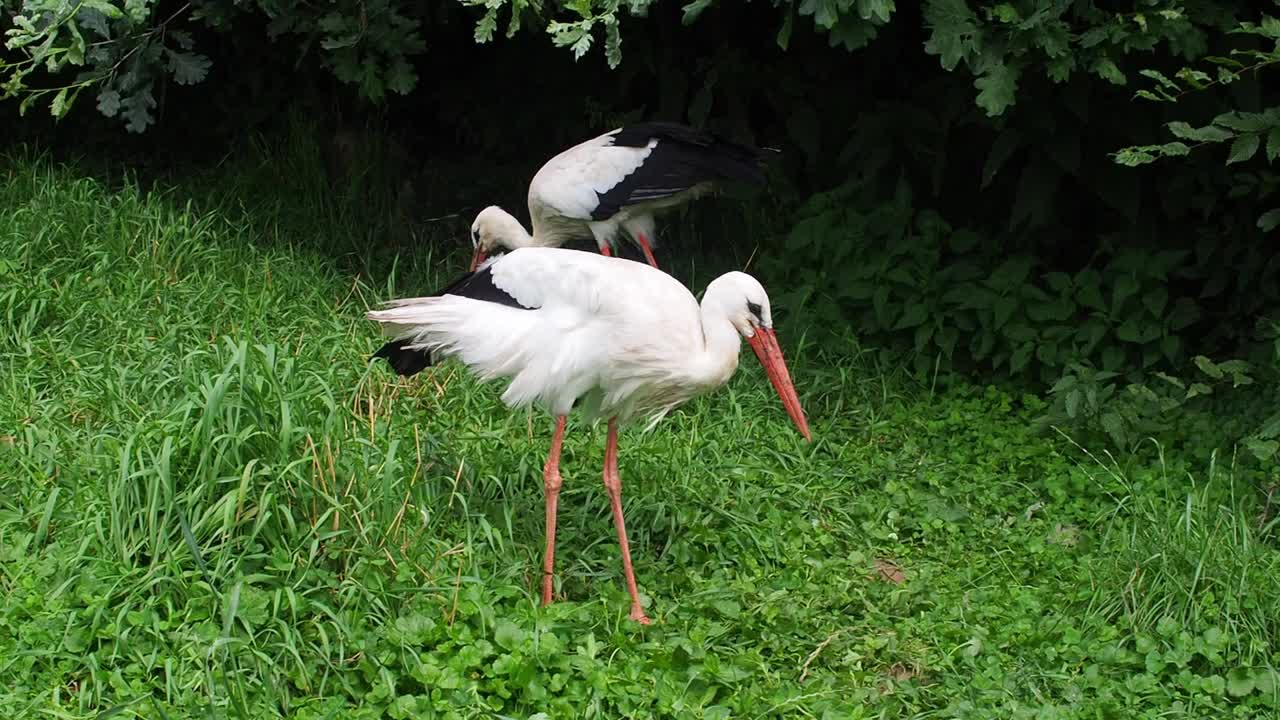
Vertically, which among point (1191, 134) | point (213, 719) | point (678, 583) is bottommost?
point (678, 583)

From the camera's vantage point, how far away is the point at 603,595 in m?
3.93

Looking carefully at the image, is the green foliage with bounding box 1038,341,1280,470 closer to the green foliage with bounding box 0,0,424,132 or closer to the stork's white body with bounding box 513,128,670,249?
the stork's white body with bounding box 513,128,670,249

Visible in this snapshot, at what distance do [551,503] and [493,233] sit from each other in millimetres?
2434

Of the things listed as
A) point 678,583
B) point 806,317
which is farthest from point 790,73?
point 678,583

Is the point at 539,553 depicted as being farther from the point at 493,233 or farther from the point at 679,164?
the point at 493,233

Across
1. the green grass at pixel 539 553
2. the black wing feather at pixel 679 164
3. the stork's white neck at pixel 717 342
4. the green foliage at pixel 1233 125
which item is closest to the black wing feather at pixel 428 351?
the green grass at pixel 539 553

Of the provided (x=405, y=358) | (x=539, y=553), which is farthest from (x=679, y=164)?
(x=539, y=553)

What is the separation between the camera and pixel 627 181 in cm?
593

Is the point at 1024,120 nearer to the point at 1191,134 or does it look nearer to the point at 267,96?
the point at 1191,134

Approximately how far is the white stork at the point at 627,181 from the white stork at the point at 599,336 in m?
1.79

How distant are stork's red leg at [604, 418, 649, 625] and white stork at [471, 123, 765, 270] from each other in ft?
6.35

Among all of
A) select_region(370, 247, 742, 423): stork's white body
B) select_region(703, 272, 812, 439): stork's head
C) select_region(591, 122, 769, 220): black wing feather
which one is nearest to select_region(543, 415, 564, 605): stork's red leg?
select_region(370, 247, 742, 423): stork's white body

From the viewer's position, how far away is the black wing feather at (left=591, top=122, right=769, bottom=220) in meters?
5.84

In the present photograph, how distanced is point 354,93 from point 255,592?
4515 mm
